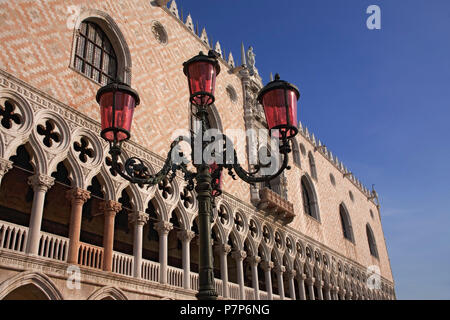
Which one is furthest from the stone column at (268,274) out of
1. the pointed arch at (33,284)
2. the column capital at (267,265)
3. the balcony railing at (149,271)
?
the pointed arch at (33,284)

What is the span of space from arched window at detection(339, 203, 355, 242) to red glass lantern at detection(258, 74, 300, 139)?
17.0 metres

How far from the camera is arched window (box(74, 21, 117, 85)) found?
27.6ft

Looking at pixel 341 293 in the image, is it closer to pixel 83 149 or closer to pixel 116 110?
pixel 83 149

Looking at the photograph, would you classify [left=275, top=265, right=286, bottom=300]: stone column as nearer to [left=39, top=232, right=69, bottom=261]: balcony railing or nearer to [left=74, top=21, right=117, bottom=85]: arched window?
[left=39, top=232, right=69, bottom=261]: balcony railing

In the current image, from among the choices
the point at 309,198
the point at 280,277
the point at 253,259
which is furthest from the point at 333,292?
the point at 253,259

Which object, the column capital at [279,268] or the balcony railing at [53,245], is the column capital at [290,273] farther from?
the balcony railing at [53,245]

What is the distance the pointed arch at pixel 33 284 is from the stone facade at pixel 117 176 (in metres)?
0.02

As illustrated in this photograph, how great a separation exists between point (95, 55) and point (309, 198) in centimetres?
1092

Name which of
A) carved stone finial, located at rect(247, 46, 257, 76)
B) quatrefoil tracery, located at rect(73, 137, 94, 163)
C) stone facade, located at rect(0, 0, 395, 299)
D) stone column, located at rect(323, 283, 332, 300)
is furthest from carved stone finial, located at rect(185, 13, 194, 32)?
stone column, located at rect(323, 283, 332, 300)

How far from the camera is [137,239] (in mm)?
7949

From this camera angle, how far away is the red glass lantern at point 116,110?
3.80 metres

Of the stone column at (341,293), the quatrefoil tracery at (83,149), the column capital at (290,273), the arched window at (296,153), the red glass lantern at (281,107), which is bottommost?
the red glass lantern at (281,107)

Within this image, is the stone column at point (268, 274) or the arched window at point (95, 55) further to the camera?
the stone column at point (268, 274)

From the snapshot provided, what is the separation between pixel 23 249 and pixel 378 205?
23150mm
